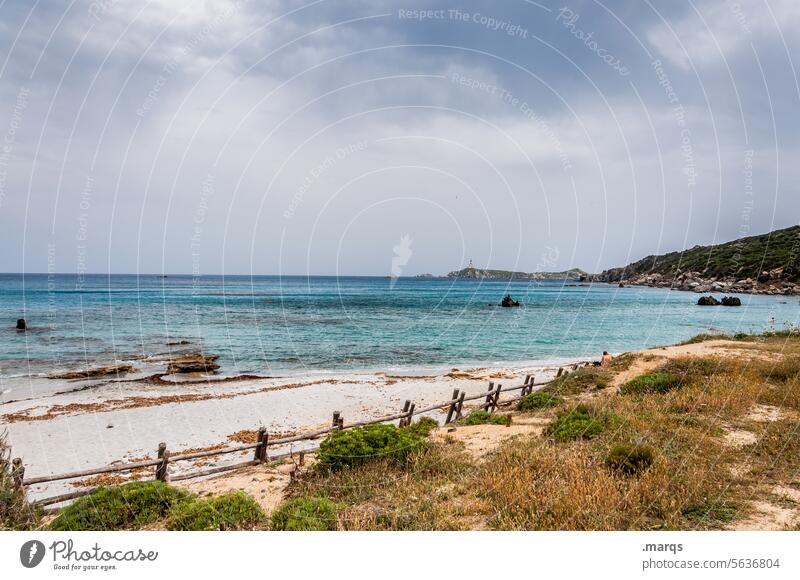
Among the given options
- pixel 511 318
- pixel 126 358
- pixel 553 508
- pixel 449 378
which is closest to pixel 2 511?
pixel 553 508

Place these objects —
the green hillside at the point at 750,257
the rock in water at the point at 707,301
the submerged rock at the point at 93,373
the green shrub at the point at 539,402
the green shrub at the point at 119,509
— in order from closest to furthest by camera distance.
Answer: the green shrub at the point at 119,509, the green shrub at the point at 539,402, the submerged rock at the point at 93,373, the rock in water at the point at 707,301, the green hillside at the point at 750,257

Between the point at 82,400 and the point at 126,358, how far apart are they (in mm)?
13460

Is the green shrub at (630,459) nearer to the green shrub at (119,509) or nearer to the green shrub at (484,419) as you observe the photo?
the green shrub at (484,419)

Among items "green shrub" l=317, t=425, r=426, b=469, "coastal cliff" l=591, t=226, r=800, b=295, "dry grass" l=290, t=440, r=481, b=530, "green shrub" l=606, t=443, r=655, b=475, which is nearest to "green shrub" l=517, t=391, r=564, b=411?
"dry grass" l=290, t=440, r=481, b=530

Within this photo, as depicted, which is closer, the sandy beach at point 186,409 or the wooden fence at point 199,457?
the wooden fence at point 199,457

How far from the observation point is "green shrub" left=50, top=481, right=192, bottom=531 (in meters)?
7.17

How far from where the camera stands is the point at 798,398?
37.6ft

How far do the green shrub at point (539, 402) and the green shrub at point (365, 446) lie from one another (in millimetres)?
7269

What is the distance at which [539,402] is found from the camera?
15.9 meters

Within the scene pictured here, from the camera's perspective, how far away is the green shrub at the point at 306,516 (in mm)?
5996

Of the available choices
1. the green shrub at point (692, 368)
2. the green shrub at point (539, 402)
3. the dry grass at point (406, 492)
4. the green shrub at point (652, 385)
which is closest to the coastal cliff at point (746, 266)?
the green shrub at point (692, 368)

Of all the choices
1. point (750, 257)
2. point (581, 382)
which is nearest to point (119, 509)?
point (581, 382)

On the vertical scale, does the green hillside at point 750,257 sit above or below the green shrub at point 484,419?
above

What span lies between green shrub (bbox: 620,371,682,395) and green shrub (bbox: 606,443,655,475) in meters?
8.12
